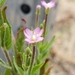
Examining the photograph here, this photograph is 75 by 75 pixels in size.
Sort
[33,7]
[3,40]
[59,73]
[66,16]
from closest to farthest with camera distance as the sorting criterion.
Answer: [3,40], [33,7], [59,73], [66,16]

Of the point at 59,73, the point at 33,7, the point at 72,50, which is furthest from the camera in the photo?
the point at 72,50

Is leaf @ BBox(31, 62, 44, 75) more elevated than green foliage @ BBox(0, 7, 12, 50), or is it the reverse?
green foliage @ BBox(0, 7, 12, 50)

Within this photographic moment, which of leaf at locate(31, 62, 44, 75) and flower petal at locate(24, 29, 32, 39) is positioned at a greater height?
flower petal at locate(24, 29, 32, 39)

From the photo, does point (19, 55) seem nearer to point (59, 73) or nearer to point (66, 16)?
point (59, 73)

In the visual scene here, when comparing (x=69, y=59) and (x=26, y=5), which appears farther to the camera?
(x=69, y=59)

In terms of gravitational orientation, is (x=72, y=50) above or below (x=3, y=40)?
below

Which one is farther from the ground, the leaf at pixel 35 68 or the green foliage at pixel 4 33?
the green foliage at pixel 4 33

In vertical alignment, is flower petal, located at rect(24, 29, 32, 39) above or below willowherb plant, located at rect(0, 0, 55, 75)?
above

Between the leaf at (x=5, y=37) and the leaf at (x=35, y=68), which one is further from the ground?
the leaf at (x=5, y=37)

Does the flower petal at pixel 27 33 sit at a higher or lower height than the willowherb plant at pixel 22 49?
higher

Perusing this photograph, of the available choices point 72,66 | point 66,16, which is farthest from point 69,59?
point 66,16

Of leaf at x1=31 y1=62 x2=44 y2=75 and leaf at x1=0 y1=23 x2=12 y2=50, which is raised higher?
leaf at x1=0 y1=23 x2=12 y2=50
